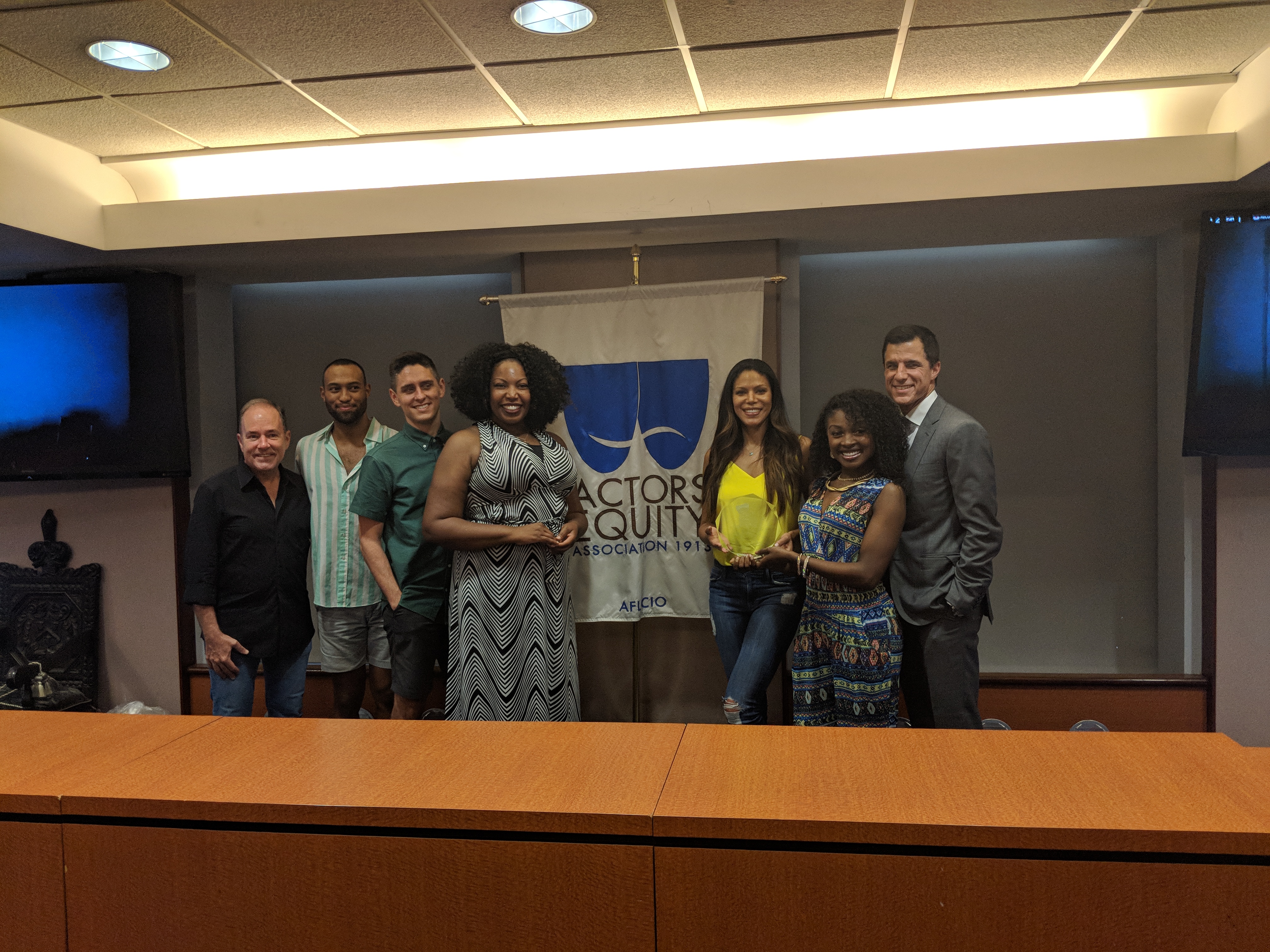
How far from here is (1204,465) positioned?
12.5ft

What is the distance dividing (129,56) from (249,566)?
1707 mm

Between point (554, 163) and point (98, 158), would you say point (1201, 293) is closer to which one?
point (554, 163)

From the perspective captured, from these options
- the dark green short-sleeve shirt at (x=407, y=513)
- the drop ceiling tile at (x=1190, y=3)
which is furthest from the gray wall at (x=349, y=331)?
the drop ceiling tile at (x=1190, y=3)

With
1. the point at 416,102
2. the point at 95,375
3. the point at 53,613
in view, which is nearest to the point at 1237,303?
the point at 416,102

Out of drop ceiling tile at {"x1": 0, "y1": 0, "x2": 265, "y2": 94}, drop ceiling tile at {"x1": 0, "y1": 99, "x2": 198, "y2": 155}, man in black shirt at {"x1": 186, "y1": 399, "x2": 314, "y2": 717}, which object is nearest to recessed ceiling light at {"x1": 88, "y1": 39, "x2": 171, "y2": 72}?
drop ceiling tile at {"x1": 0, "y1": 0, "x2": 265, "y2": 94}

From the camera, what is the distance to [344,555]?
358 centimetres

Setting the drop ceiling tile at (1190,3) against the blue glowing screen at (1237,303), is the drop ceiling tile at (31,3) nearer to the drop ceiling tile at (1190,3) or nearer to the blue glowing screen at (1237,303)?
the drop ceiling tile at (1190,3)

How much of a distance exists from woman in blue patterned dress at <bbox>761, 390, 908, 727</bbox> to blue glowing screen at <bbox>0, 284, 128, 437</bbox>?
125 inches

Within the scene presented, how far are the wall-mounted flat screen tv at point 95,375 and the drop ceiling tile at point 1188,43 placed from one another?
13.2 ft

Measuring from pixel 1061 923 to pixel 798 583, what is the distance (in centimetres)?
197

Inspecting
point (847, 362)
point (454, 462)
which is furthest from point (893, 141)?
point (454, 462)

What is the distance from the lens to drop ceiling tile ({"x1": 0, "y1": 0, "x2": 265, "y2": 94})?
267cm

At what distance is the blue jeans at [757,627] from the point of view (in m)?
3.29

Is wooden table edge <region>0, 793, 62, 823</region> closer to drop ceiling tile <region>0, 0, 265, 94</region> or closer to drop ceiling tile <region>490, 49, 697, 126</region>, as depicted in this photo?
drop ceiling tile <region>0, 0, 265, 94</region>
